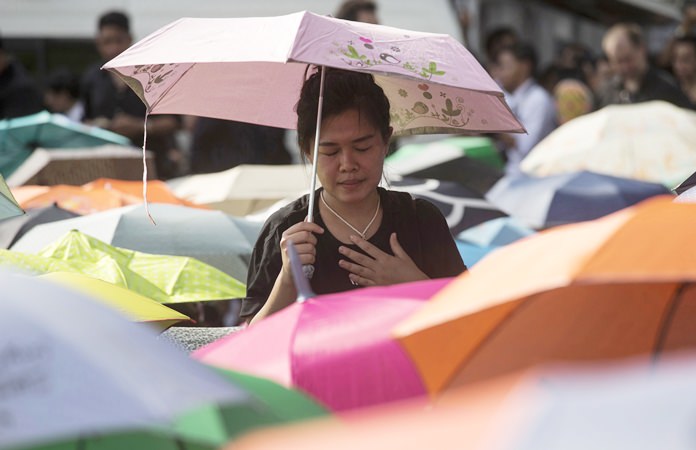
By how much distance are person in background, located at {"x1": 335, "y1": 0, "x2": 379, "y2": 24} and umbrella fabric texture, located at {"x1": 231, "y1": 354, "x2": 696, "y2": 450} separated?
6.42 metres

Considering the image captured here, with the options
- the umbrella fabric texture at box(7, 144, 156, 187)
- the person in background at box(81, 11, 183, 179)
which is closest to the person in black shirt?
the umbrella fabric texture at box(7, 144, 156, 187)

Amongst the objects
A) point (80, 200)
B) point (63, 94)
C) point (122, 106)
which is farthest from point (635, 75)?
point (63, 94)

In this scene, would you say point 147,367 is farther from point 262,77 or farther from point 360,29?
point 262,77

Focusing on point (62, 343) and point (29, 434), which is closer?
point (29, 434)

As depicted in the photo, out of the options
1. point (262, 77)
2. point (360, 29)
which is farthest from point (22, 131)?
point (360, 29)

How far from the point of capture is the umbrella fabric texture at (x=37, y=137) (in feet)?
29.2

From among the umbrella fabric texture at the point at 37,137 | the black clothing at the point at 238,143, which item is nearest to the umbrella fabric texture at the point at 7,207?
the umbrella fabric texture at the point at 37,137

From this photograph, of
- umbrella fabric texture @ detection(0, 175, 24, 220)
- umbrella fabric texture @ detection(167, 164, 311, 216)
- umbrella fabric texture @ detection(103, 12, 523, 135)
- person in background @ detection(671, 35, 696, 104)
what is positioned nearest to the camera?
umbrella fabric texture @ detection(103, 12, 523, 135)

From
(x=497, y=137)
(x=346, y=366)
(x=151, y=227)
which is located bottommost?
(x=497, y=137)

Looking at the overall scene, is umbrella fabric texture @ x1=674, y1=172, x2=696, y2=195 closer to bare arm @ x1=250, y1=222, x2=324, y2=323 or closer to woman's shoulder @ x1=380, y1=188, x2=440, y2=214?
woman's shoulder @ x1=380, y1=188, x2=440, y2=214

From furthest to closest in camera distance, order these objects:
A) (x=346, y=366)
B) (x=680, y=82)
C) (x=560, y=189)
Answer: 1. (x=680, y=82)
2. (x=560, y=189)
3. (x=346, y=366)

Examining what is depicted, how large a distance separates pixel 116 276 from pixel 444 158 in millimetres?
4156

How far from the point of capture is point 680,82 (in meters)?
11.9

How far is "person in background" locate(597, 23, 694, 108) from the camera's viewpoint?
10078 millimetres
